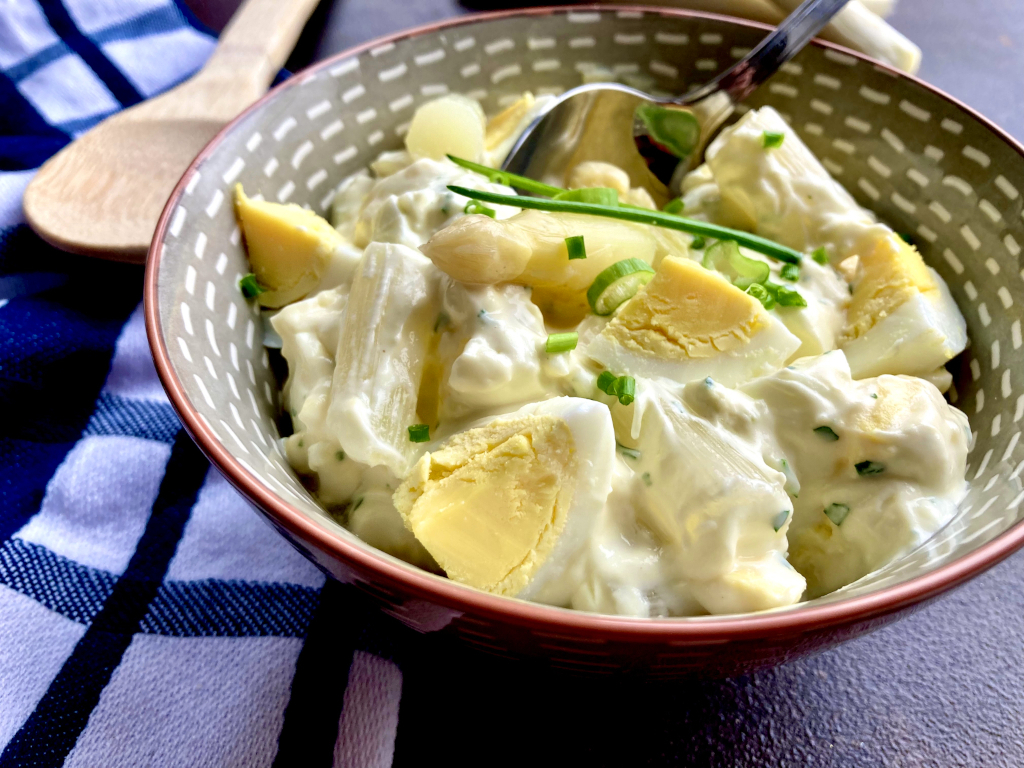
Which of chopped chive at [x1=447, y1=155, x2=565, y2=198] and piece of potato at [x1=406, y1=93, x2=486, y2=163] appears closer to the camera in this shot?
chopped chive at [x1=447, y1=155, x2=565, y2=198]

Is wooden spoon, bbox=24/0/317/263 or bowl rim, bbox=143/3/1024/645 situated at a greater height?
bowl rim, bbox=143/3/1024/645

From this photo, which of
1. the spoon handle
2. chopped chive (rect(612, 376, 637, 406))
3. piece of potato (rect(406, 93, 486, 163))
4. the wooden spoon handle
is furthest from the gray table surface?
the wooden spoon handle

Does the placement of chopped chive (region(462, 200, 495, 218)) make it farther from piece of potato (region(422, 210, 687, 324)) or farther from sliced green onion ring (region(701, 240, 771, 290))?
sliced green onion ring (region(701, 240, 771, 290))

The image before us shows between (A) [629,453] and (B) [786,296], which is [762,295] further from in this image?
(A) [629,453]

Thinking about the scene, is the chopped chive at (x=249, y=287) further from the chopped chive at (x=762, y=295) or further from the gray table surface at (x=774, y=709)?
the chopped chive at (x=762, y=295)

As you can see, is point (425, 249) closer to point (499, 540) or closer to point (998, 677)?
point (499, 540)

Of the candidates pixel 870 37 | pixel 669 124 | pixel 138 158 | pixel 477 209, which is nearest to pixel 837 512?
pixel 477 209

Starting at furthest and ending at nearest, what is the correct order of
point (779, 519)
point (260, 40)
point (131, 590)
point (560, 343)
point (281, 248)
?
point (260, 40) < point (281, 248) < point (131, 590) < point (560, 343) < point (779, 519)
